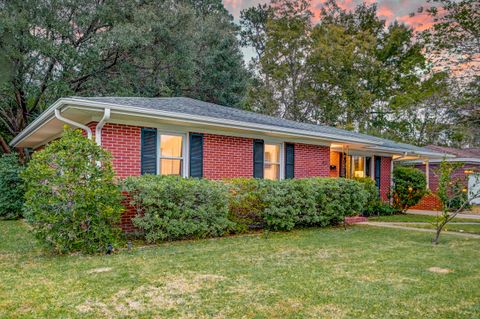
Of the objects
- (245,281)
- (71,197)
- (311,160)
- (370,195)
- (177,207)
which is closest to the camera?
(245,281)

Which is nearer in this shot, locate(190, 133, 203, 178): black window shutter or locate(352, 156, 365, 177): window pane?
locate(190, 133, 203, 178): black window shutter

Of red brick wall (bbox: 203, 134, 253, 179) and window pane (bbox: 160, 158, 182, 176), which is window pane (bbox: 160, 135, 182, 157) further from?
red brick wall (bbox: 203, 134, 253, 179)

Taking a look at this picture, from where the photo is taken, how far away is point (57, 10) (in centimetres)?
1481

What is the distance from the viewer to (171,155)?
8.61 meters

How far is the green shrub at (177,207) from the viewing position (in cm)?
657

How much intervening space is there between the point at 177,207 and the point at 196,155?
2235mm

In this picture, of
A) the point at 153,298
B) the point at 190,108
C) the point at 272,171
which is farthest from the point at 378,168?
the point at 153,298

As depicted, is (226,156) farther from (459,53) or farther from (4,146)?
(4,146)

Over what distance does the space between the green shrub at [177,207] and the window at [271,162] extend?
3.15 meters

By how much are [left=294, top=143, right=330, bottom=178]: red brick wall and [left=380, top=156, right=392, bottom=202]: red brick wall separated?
4.00m

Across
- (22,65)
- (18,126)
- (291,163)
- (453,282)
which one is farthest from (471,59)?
(18,126)

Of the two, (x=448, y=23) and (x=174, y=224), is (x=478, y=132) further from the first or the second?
(x=174, y=224)

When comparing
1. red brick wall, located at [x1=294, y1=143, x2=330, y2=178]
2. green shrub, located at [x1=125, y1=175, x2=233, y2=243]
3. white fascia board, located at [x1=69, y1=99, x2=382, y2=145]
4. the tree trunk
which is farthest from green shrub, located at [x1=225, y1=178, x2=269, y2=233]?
the tree trunk

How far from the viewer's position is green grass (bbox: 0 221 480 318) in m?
3.41
